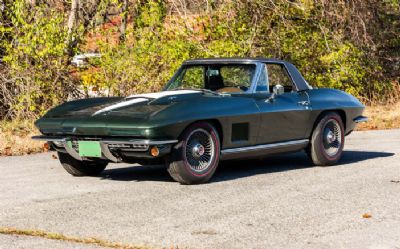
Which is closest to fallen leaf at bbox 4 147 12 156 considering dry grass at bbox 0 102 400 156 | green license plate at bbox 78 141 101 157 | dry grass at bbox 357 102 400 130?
dry grass at bbox 0 102 400 156

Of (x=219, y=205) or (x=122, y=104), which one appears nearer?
(x=219, y=205)

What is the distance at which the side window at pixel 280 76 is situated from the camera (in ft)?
33.2

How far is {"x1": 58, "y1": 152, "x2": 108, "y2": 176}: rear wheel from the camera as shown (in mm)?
9508

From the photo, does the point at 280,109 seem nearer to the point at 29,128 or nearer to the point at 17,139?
the point at 17,139

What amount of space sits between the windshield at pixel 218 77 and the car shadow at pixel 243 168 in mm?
1035

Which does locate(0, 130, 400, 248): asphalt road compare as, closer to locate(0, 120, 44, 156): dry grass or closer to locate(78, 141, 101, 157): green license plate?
locate(78, 141, 101, 157): green license plate

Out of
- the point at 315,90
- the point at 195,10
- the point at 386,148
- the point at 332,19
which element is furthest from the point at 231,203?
the point at 332,19

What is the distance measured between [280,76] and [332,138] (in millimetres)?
1060

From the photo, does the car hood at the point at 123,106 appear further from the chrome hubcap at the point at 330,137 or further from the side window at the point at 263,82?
the chrome hubcap at the point at 330,137

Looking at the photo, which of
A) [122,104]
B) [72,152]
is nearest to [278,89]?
[122,104]

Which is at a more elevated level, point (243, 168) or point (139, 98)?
point (139, 98)

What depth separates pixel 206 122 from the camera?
28.7 feet

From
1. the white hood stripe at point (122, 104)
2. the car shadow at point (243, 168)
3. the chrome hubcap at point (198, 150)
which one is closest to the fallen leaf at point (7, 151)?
the car shadow at point (243, 168)

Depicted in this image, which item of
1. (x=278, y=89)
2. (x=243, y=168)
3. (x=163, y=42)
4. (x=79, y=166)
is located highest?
(x=163, y=42)
